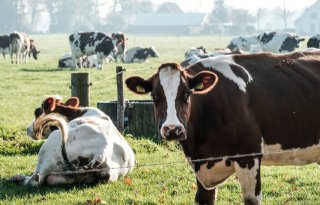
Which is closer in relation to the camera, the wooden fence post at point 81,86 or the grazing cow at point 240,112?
the grazing cow at point 240,112

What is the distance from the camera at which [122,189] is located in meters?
8.40

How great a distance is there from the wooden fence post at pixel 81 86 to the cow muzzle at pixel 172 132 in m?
5.59

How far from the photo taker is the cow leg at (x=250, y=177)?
6.30 meters

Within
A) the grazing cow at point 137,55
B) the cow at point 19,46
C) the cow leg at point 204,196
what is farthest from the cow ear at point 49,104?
the grazing cow at point 137,55

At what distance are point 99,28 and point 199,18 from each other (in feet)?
78.8

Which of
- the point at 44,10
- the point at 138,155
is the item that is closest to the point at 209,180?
the point at 138,155

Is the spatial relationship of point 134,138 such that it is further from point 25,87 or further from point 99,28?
point 99,28

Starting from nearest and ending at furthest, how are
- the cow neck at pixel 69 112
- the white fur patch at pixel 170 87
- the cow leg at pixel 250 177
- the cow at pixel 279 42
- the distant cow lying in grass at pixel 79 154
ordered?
the white fur patch at pixel 170 87 < the cow leg at pixel 250 177 < the distant cow lying in grass at pixel 79 154 < the cow neck at pixel 69 112 < the cow at pixel 279 42

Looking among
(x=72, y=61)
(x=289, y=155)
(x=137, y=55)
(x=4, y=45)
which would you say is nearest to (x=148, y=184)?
(x=289, y=155)

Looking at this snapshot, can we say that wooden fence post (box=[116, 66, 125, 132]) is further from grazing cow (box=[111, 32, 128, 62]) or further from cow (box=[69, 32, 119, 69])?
grazing cow (box=[111, 32, 128, 62])

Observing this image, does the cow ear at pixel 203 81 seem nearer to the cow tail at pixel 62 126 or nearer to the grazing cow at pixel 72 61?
the cow tail at pixel 62 126

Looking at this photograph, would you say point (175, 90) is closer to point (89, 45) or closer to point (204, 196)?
point (204, 196)

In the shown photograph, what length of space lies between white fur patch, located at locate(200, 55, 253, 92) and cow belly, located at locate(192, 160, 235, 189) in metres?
0.79

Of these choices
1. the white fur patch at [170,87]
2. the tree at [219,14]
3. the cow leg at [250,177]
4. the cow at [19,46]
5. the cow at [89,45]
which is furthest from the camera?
the tree at [219,14]
